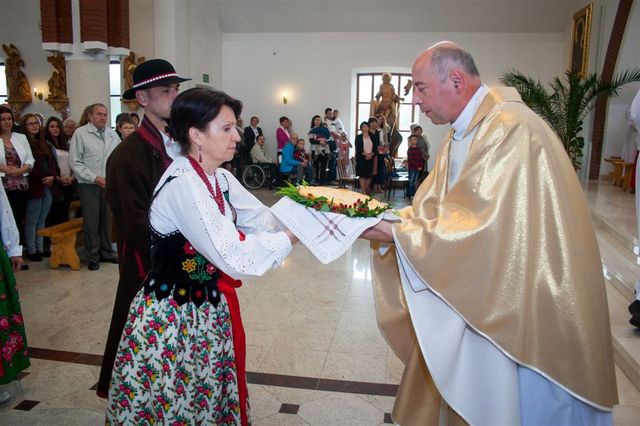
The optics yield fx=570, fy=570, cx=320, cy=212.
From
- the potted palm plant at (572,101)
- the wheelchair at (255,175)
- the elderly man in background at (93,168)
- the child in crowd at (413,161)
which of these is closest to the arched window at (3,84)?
the wheelchair at (255,175)

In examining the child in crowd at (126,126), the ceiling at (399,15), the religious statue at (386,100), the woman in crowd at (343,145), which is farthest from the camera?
the religious statue at (386,100)

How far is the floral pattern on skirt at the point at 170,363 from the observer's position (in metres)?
1.99

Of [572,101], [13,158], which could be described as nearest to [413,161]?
[572,101]

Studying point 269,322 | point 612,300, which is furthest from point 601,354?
point 612,300

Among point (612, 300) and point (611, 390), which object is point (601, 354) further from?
point (612, 300)

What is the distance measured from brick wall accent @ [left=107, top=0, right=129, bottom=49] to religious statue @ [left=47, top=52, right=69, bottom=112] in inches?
151

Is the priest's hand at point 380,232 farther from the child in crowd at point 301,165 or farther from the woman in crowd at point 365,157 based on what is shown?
the child in crowd at point 301,165

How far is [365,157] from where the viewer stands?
449 inches

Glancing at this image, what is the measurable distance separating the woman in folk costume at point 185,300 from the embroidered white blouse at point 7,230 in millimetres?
1435

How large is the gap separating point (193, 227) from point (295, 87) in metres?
14.9

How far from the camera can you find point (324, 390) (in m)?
3.35

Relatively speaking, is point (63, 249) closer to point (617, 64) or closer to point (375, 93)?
point (617, 64)

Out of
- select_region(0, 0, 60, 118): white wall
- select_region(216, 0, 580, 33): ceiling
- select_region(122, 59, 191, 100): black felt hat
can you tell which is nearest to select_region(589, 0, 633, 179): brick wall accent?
select_region(216, 0, 580, 33): ceiling

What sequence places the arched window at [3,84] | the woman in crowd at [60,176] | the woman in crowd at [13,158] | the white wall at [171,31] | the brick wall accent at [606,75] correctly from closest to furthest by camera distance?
the woman in crowd at [13,158] → the woman in crowd at [60,176] → the brick wall accent at [606,75] → the white wall at [171,31] → the arched window at [3,84]
